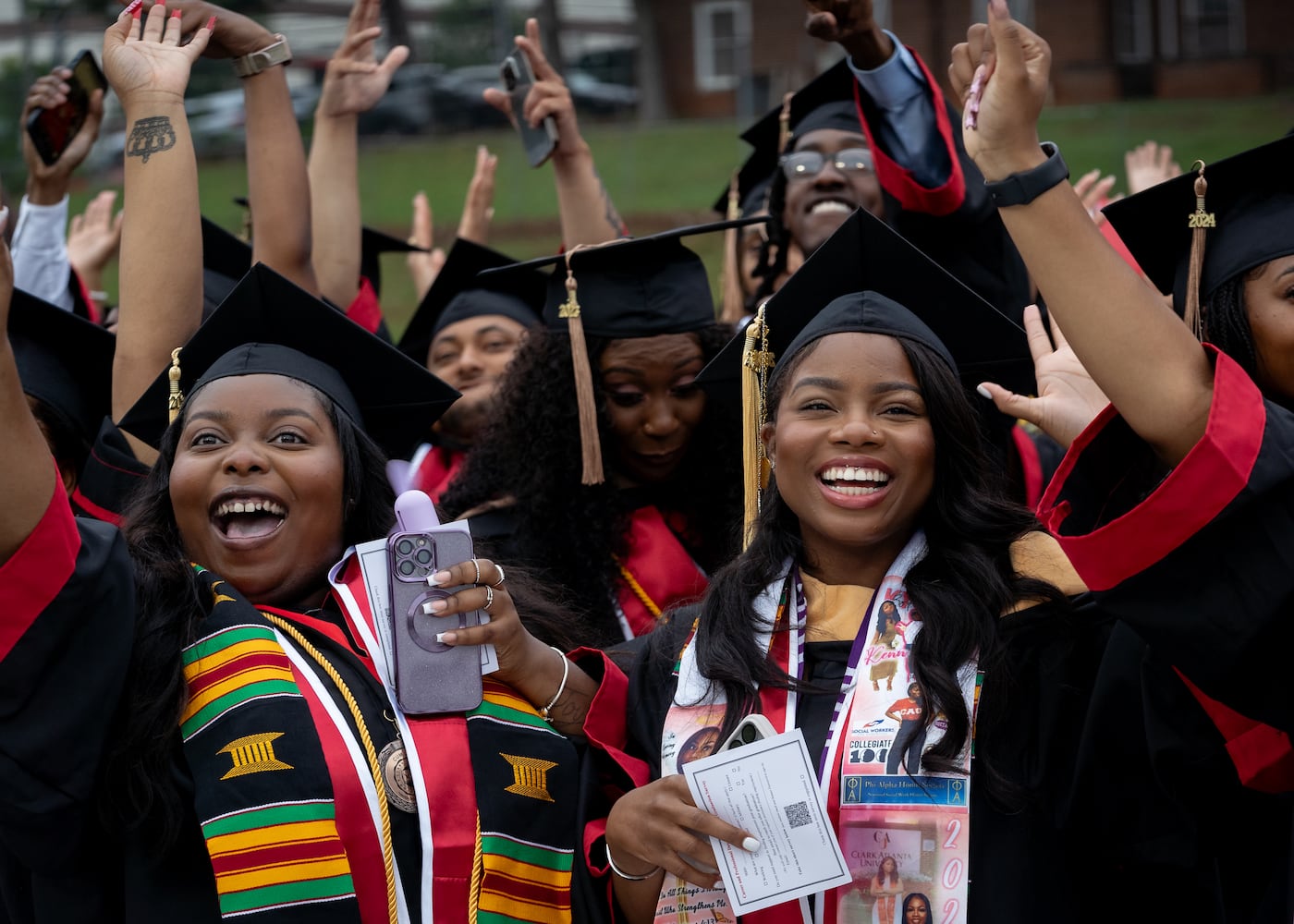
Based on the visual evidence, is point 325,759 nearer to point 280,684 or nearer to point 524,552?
point 280,684

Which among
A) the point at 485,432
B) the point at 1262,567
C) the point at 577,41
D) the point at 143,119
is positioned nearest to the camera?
the point at 1262,567

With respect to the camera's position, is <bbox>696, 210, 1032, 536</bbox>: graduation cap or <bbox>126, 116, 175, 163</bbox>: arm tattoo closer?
<bbox>696, 210, 1032, 536</bbox>: graduation cap

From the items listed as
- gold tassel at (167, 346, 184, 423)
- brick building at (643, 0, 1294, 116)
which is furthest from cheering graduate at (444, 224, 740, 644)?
brick building at (643, 0, 1294, 116)

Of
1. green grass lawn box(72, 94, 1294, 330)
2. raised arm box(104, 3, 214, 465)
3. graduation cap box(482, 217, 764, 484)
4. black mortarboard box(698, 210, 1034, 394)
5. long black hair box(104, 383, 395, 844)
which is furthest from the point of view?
green grass lawn box(72, 94, 1294, 330)

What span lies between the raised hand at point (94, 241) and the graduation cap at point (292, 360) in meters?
2.95

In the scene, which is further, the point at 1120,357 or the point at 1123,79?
the point at 1123,79

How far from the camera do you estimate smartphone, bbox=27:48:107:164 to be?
4.97 m

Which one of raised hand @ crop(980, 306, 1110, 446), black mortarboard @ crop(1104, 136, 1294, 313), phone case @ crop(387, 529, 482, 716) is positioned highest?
black mortarboard @ crop(1104, 136, 1294, 313)

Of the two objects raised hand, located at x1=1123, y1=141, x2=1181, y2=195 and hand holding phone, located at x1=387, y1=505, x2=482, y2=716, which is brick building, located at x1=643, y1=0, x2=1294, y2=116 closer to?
raised hand, located at x1=1123, y1=141, x2=1181, y2=195

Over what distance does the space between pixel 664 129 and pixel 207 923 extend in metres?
20.4

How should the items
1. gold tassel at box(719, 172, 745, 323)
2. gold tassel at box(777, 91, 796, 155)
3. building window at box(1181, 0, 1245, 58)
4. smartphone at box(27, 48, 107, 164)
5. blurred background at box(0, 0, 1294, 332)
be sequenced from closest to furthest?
smartphone at box(27, 48, 107, 164), gold tassel at box(777, 91, 796, 155), gold tassel at box(719, 172, 745, 323), blurred background at box(0, 0, 1294, 332), building window at box(1181, 0, 1245, 58)

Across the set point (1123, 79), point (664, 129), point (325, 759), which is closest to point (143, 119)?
point (325, 759)

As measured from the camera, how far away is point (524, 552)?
Answer: 4328 millimetres

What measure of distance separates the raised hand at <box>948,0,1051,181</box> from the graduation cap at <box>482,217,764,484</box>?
2004mm
